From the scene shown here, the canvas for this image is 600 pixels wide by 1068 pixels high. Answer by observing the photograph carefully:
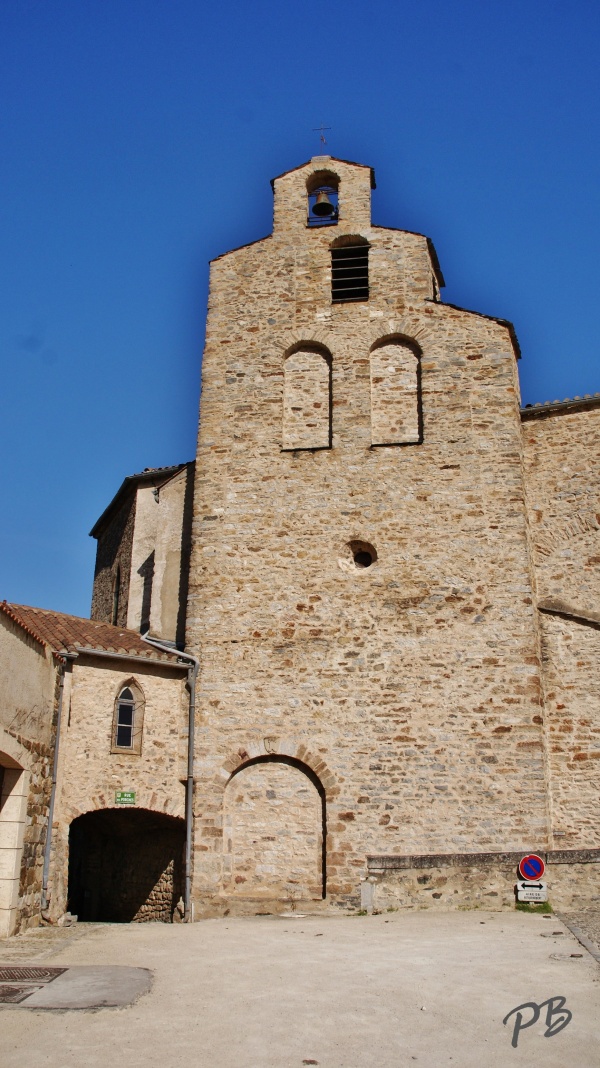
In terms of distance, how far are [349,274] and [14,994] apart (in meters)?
13.0

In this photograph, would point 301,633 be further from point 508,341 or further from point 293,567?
point 508,341

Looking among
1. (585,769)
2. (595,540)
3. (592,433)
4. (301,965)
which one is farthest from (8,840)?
(592,433)

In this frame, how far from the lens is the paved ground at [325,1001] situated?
5.88m

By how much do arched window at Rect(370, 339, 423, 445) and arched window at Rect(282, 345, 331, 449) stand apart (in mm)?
808

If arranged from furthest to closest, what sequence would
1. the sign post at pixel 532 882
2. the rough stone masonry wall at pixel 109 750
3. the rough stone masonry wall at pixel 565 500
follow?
the rough stone masonry wall at pixel 565 500
the rough stone masonry wall at pixel 109 750
the sign post at pixel 532 882

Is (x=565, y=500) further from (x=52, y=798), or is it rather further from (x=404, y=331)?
(x=52, y=798)

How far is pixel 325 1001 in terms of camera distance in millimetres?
7262

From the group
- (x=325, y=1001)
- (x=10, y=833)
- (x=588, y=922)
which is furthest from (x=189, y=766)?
(x=325, y=1001)

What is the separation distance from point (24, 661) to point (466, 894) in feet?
21.6

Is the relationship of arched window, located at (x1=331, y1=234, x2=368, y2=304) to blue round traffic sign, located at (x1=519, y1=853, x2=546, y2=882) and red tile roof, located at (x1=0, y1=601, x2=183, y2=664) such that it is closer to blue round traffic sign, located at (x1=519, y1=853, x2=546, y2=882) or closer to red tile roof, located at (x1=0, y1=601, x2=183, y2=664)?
red tile roof, located at (x1=0, y1=601, x2=183, y2=664)

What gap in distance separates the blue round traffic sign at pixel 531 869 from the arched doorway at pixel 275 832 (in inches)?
112

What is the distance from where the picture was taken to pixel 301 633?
47.4ft

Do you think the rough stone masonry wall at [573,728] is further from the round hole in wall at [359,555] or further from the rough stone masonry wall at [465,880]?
the round hole in wall at [359,555]

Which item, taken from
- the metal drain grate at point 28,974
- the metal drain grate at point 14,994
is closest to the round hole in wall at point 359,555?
the metal drain grate at point 28,974
